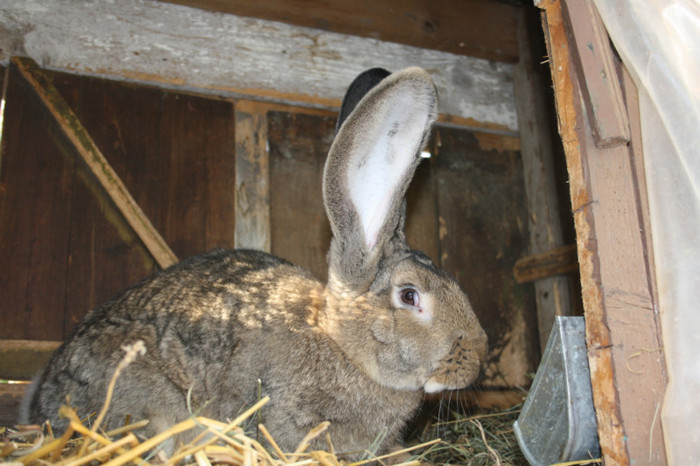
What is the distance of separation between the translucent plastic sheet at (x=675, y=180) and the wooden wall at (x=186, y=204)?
2510 millimetres

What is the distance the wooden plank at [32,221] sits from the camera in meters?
3.88

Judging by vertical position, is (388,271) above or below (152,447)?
above

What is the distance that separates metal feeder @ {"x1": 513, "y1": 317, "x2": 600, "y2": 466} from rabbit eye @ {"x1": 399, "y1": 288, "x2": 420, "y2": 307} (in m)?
0.67

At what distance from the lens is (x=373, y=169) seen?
332 centimetres

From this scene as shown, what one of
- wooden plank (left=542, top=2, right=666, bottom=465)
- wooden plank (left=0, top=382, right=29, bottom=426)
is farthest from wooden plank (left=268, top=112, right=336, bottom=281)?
wooden plank (left=542, top=2, right=666, bottom=465)

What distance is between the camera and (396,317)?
319 cm

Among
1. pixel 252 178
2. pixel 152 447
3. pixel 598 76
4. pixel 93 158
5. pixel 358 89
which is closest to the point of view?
pixel 152 447

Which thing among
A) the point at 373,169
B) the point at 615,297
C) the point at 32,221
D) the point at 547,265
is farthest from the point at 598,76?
the point at 32,221

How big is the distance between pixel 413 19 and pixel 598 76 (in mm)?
2650

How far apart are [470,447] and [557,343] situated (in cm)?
118

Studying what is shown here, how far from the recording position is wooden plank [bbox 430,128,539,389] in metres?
4.81

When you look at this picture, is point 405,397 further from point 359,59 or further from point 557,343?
point 359,59

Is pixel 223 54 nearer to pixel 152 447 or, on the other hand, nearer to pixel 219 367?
pixel 219 367

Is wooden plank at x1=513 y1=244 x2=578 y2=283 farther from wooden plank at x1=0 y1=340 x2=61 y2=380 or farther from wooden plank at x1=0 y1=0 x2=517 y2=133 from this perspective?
wooden plank at x1=0 y1=340 x2=61 y2=380
